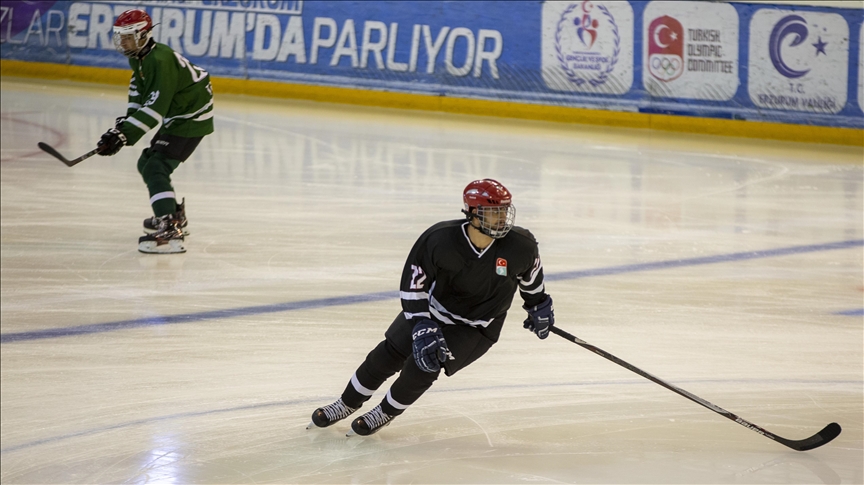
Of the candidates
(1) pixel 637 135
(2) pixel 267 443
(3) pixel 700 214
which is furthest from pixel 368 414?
(1) pixel 637 135

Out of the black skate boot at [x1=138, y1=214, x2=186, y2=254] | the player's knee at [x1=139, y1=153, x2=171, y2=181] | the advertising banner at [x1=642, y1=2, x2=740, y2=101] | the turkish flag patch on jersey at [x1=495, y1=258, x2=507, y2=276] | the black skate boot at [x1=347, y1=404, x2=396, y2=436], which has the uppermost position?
the advertising banner at [x1=642, y1=2, x2=740, y2=101]

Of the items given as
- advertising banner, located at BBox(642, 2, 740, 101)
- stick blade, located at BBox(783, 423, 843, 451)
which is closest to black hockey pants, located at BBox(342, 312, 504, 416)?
stick blade, located at BBox(783, 423, 843, 451)

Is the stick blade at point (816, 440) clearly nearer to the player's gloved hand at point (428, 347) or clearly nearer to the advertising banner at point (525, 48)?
the player's gloved hand at point (428, 347)

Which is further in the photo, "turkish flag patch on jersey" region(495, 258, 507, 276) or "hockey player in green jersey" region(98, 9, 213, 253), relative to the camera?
"hockey player in green jersey" region(98, 9, 213, 253)

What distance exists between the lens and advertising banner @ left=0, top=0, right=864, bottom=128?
→ 10.3 m

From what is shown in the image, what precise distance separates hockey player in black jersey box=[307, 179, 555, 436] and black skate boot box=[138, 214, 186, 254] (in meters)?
2.74

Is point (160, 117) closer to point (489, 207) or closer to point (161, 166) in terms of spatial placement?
point (161, 166)

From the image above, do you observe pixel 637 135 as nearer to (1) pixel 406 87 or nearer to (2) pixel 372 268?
(1) pixel 406 87

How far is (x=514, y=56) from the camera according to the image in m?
11.3

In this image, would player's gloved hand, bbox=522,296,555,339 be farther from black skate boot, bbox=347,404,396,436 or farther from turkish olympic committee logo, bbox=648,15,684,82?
turkish olympic committee logo, bbox=648,15,684,82

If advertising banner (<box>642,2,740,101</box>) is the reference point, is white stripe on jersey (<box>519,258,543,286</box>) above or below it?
below

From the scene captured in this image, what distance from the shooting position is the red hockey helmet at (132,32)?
5.52 metres

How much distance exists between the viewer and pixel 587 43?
1095cm

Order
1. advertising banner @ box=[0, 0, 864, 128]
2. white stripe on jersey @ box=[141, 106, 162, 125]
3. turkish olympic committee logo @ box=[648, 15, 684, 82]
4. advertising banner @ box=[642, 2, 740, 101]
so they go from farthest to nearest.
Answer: turkish olympic committee logo @ box=[648, 15, 684, 82], advertising banner @ box=[642, 2, 740, 101], advertising banner @ box=[0, 0, 864, 128], white stripe on jersey @ box=[141, 106, 162, 125]
